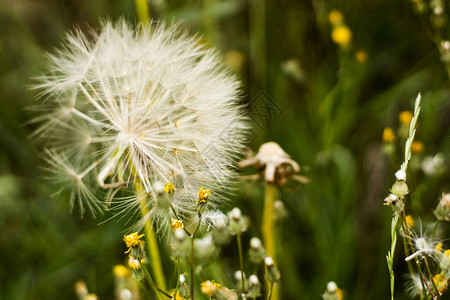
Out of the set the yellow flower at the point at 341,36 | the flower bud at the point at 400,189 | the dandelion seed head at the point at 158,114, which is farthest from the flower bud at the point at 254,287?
the yellow flower at the point at 341,36

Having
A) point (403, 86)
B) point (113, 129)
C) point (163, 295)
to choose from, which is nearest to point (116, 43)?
point (113, 129)

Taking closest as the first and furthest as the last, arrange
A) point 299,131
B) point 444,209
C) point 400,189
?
point 400,189
point 444,209
point 299,131

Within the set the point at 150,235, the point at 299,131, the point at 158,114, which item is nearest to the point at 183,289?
the point at 150,235

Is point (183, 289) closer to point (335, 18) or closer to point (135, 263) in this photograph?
point (135, 263)

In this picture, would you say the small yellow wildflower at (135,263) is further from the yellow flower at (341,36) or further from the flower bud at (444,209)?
the yellow flower at (341,36)

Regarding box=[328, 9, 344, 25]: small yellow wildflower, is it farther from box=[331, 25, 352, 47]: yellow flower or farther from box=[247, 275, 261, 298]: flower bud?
box=[247, 275, 261, 298]: flower bud

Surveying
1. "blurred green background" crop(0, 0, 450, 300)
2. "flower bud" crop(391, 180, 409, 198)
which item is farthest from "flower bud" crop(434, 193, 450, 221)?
"blurred green background" crop(0, 0, 450, 300)
